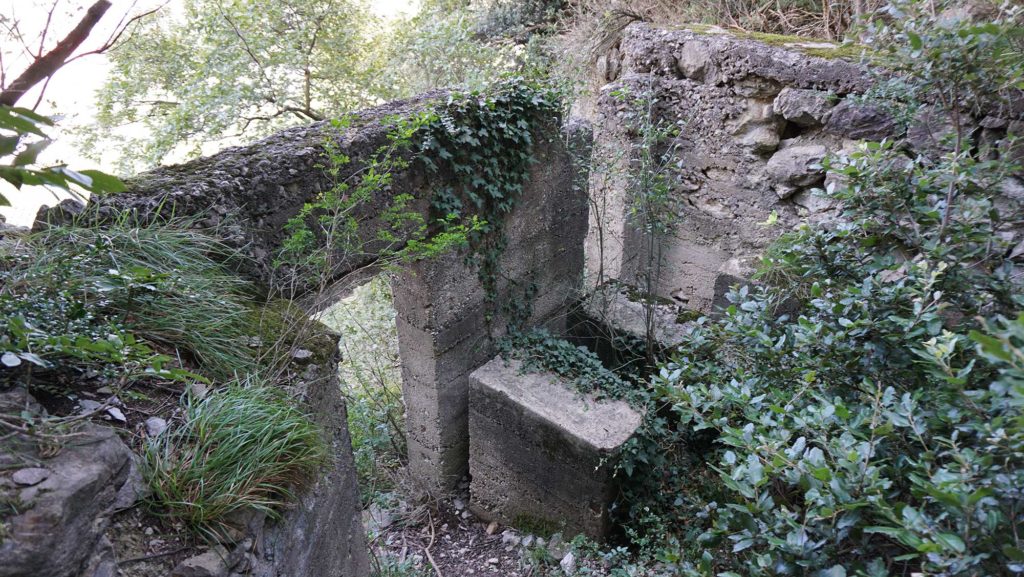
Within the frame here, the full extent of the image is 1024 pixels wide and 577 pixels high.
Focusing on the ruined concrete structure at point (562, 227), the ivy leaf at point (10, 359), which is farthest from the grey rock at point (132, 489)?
the ruined concrete structure at point (562, 227)

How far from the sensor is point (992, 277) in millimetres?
1919

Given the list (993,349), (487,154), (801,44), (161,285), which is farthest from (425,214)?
(801,44)

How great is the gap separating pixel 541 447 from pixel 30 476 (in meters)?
3.00

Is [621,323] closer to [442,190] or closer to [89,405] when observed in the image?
[442,190]

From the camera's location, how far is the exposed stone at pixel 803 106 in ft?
14.1

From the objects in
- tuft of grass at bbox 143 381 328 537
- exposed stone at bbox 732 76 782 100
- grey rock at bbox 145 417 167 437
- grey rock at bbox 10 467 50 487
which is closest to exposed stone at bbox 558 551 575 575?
tuft of grass at bbox 143 381 328 537

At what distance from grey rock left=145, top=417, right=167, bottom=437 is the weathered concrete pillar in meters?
2.11

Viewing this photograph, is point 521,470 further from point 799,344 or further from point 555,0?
point 555,0

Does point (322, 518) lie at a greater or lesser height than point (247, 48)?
lesser

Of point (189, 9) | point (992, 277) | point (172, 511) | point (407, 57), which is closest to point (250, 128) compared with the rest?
point (189, 9)

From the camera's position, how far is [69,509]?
48.9 inches

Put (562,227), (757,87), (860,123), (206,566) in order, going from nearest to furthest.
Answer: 1. (206,566)
2. (860,123)
3. (757,87)
4. (562,227)

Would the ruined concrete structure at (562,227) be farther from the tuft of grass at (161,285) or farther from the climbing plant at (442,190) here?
the tuft of grass at (161,285)

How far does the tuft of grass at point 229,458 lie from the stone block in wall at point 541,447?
2.11 metres
